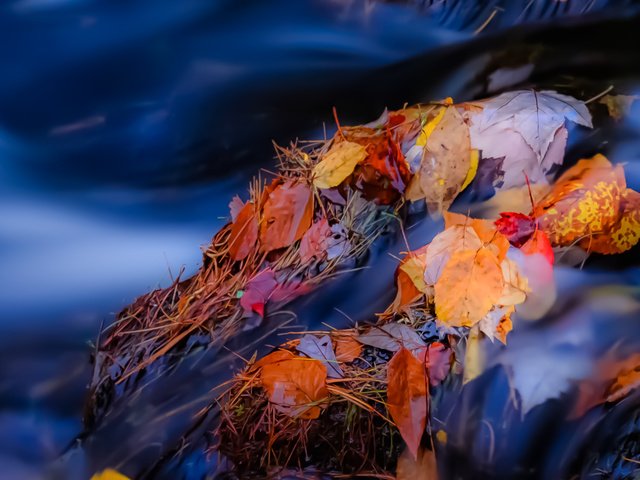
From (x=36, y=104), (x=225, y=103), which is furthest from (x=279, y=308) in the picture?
(x=36, y=104)

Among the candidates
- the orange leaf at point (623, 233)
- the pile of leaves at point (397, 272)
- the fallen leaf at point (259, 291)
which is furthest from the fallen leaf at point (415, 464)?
the orange leaf at point (623, 233)

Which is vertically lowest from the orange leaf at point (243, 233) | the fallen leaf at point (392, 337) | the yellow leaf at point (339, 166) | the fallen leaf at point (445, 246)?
the fallen leaf at point (392, 337)

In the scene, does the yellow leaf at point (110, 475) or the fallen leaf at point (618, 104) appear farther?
the fallen leaf at point (618, 104)

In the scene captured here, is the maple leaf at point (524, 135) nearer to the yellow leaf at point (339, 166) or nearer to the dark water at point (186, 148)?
the dark water at point (186, 148)

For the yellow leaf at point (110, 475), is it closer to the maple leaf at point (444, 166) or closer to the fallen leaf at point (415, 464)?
the fallen leaf at point (415, 464)

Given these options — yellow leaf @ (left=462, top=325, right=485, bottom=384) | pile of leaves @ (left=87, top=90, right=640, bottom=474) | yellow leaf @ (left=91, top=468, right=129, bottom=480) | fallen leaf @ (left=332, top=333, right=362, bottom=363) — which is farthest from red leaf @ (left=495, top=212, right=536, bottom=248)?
yellow leaf @ (left=91, top=468, right=129, bottom=480)

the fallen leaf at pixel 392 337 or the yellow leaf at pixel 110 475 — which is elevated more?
the fallen leaf at pixel 392 337

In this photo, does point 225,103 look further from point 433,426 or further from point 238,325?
point 433,426
